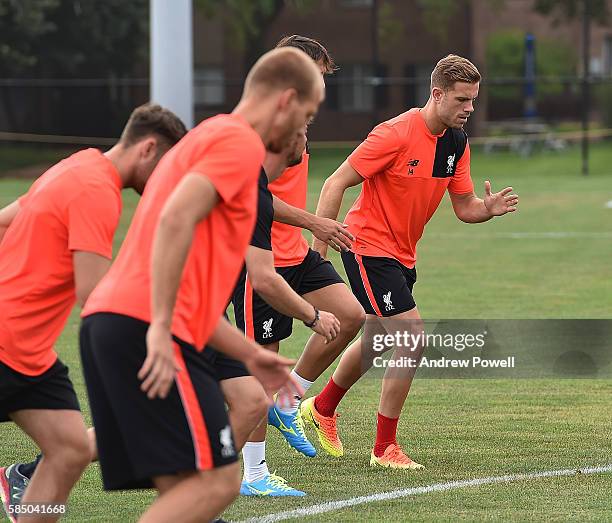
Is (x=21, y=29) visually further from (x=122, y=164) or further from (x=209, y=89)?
(x=122, y=164)

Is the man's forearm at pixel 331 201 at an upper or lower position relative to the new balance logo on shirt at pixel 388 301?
upper

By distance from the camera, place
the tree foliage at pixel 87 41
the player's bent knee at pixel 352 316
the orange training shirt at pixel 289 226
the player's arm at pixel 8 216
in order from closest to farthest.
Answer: the player's arm at pixel 8 216, the orange training shirt at pixel 289 226, the player's bent knee at pixel 352 316, the tree foliage at pixel 87 41

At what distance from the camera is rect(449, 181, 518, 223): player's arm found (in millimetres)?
8011

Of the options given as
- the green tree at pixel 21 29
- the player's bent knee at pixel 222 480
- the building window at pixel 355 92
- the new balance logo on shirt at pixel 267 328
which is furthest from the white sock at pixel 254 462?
the building window at pixel 355 92

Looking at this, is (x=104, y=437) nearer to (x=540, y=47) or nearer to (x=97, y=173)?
(x=97, y=173)

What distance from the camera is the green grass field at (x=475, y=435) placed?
6.48 m

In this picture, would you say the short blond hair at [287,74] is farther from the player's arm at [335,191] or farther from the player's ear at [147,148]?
the player's arm at [335,191]

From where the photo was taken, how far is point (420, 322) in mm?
7750

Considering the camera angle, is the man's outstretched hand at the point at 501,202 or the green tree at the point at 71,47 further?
the green tree at the point at 71,47

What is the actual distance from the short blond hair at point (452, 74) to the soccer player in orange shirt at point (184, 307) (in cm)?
303

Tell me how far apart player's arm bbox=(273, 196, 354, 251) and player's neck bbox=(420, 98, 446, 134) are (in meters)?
1.19

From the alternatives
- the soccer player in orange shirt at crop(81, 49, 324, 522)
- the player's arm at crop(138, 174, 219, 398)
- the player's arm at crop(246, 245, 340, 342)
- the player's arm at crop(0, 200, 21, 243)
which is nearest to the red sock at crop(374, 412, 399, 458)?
the player's arm at crop(246, 245, 340, 342)

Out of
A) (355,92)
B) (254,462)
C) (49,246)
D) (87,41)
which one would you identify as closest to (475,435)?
(254,462)

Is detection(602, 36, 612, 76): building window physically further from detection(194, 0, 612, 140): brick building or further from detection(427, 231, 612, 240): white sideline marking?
detection(427, 231, 612, 240): white sideline marking
